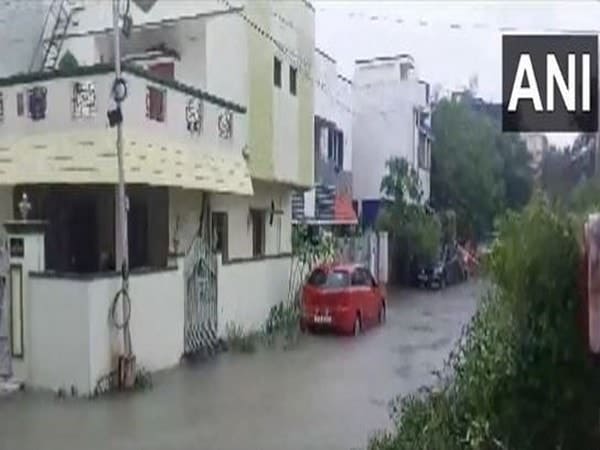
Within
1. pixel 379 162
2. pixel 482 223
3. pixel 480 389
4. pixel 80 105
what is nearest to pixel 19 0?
pixel 80 105

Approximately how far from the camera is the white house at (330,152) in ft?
91.1

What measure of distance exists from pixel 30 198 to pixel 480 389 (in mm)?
9534

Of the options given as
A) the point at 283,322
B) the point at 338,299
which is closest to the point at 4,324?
the point at 338,299

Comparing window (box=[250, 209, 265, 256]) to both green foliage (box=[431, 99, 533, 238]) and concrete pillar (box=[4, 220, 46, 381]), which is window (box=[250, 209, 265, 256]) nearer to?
concrete pillar (box=[4, 220, 46, 381])

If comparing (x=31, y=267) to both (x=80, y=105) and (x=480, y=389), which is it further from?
(x=480, y=389)

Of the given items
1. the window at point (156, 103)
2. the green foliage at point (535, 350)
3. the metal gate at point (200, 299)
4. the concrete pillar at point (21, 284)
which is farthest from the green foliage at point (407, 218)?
the green foliage at point (535, 350)

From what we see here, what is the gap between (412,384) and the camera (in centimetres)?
1183

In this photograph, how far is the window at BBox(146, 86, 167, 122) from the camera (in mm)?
13057

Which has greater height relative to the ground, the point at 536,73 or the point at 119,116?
the point at 119,116

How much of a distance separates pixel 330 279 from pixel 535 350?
12.6 meters

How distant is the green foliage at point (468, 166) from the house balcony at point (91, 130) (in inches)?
980

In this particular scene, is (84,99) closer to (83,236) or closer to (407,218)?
(83,236)

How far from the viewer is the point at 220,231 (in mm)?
17156

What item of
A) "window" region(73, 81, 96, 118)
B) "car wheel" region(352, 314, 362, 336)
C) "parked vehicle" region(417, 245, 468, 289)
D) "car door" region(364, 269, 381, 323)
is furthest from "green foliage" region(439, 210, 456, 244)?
"window" region(73, 81, 96, 118)
